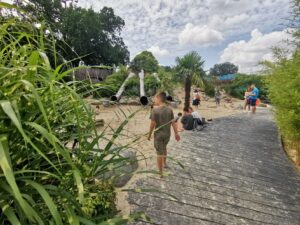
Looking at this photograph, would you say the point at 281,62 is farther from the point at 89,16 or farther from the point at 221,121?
the point at 89,16

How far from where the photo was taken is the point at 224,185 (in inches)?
259

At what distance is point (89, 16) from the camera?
31.5 m

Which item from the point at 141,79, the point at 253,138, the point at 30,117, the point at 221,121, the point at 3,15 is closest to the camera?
the point at 30,117

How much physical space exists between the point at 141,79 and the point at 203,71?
777 centimetres

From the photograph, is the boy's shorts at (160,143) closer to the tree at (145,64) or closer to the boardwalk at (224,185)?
the boardwalk at (224,185)

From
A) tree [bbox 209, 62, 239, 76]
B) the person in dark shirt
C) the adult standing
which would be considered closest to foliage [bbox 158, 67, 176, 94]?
the adult standing

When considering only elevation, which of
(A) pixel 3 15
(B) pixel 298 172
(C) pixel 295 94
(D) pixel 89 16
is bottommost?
(B) pixel 298 172

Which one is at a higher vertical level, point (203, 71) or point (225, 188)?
point (203, 71)

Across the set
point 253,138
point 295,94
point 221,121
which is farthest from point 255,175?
point 221,121

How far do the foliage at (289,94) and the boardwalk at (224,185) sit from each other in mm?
1232

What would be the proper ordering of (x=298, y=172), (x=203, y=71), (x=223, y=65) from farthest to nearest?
(x=223, y=65) < (x=203, y=71) < (x=298, y=172)

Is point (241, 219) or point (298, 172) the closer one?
point (241, 219)

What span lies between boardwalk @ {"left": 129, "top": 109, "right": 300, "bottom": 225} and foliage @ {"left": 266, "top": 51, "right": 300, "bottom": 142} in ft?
4.04

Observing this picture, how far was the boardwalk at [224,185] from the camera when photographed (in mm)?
5125
